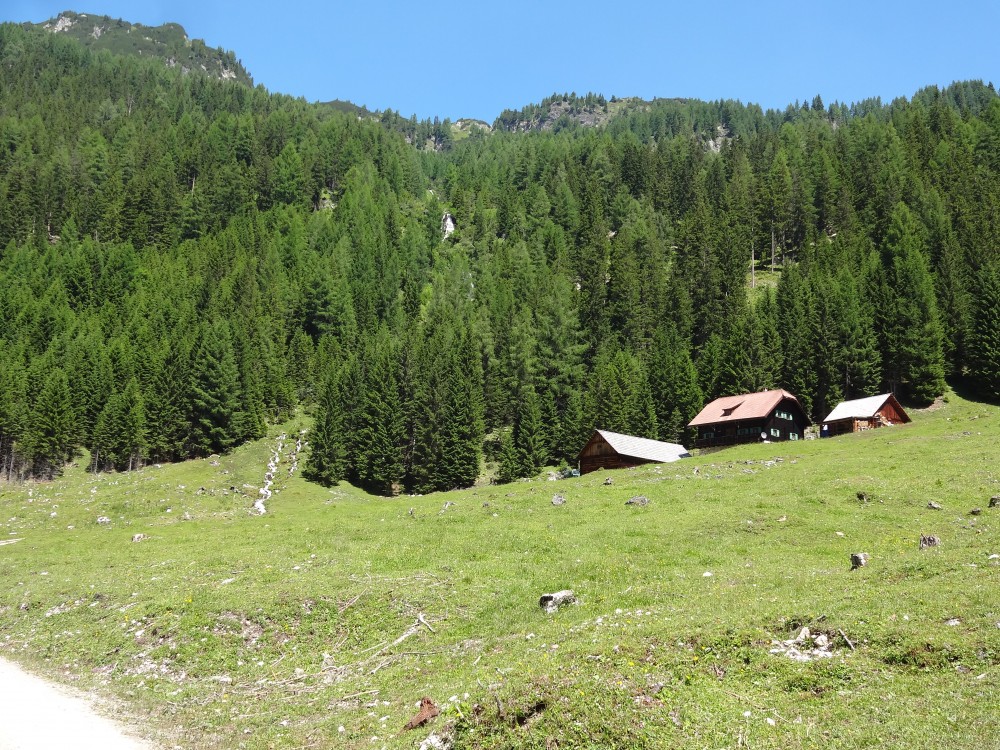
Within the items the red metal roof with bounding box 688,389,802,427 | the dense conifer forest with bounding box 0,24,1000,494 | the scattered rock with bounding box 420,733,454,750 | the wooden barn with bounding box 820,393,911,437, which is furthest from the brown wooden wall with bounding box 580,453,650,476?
the scattered rock with bounding box 420,733,454,750

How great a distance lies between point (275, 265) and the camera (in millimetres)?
125625

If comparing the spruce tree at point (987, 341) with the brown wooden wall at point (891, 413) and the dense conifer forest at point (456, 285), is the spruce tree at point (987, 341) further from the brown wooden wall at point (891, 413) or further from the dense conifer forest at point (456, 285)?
the brown wooden wall at point (891, 413)

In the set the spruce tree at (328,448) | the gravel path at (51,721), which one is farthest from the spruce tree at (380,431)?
the gravel path at (51,721)

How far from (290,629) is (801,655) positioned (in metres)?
14.1

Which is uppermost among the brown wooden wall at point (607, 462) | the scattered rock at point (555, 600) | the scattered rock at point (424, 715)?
the scattered rock at point (424, 715)

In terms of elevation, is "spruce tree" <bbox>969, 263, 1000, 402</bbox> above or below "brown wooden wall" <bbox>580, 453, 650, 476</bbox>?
above

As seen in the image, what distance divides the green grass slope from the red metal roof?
102ft

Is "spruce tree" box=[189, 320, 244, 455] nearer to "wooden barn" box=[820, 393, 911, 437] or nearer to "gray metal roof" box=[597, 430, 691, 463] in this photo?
"gray metal roof" box=[597, 430, 691, 463]

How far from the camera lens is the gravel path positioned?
13484 mm

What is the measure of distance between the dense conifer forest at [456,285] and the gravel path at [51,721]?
184 ft

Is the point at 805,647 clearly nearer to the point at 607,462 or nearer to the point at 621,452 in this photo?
the point at 621,452

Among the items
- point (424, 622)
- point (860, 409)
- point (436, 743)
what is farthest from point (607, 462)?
point (436, 743)

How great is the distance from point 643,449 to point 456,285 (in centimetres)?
6702

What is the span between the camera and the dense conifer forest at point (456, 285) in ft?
267
